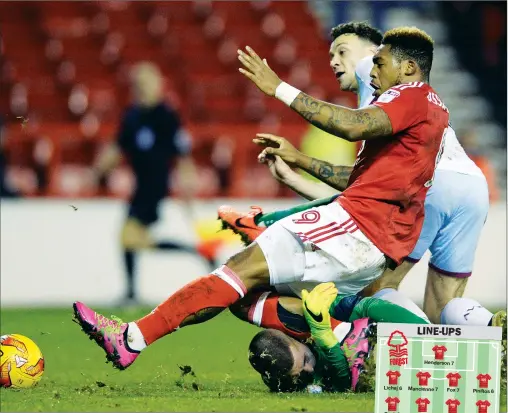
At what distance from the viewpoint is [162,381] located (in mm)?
5238

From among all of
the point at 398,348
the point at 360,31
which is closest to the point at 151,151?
the point at 360,31

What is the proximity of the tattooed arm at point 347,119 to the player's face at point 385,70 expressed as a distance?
0.34 meters

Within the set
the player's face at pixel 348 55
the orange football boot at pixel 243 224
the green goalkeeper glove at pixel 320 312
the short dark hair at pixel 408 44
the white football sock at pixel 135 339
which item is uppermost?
the player's face at pixel 348 55

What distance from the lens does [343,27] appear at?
5668 mm

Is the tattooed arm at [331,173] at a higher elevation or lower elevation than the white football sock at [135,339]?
higher

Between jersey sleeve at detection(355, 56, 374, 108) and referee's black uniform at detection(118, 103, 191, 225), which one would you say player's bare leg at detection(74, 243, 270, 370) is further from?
referee's black uniform at detection(118, 103, 191, 225)

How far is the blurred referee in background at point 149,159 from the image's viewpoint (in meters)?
9.05

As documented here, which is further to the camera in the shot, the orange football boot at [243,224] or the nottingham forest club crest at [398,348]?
the orange football boot at [243,224]

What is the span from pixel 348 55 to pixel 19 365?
7.43ft

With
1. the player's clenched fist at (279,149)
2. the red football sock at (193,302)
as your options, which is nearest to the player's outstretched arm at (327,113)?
the player's clenched fist at (279,149)

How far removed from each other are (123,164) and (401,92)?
6.31 m

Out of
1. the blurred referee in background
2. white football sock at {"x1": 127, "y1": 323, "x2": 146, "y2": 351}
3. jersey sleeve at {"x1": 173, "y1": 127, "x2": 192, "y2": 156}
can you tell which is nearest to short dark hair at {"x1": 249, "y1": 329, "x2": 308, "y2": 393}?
white football sock at {"x1": 127, "y1": 323, "x2": 146, "y2": 351}

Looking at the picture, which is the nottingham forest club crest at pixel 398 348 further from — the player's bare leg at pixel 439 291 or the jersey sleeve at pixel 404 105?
Answer: the player's bare leg at pixel 439 291

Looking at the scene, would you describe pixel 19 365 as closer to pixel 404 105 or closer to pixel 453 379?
pixel 453 379
